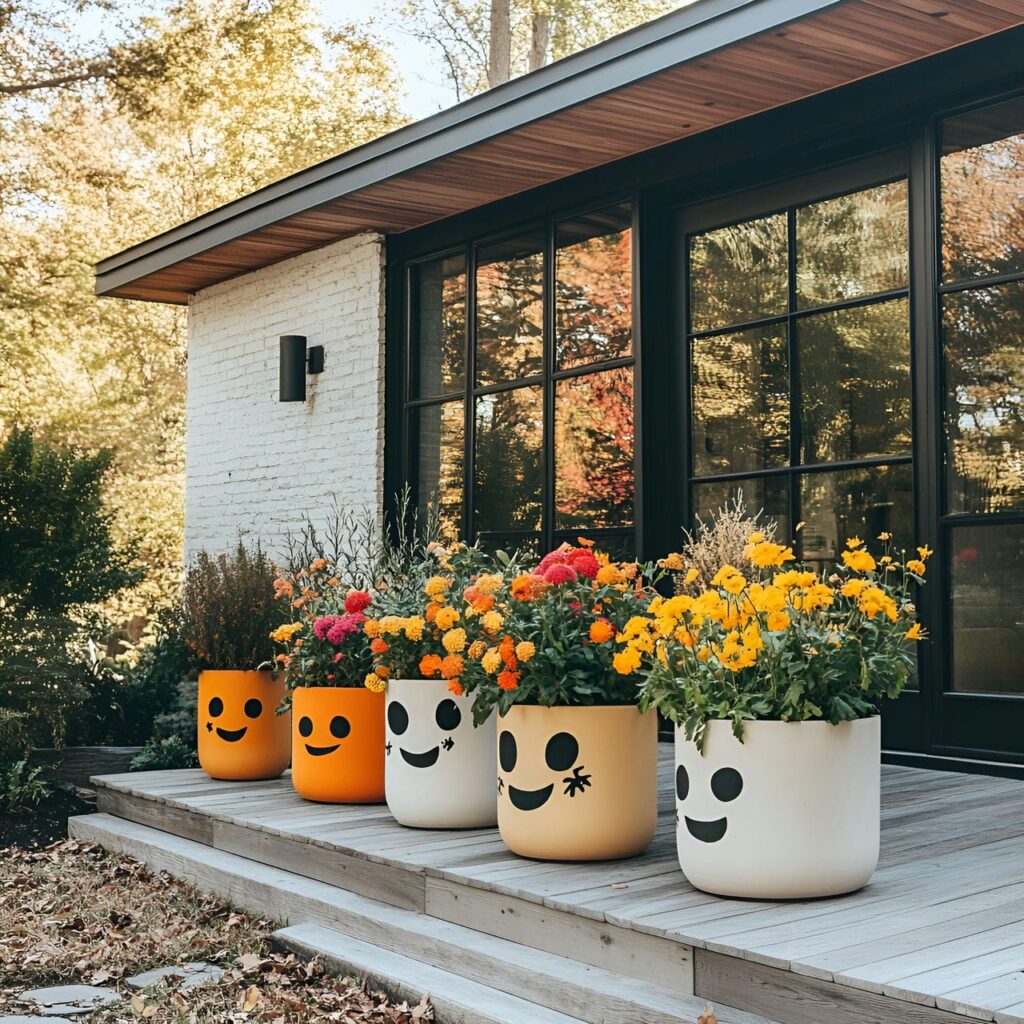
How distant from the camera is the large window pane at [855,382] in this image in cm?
466

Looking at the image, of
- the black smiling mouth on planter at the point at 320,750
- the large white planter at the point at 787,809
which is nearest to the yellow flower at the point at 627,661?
the large white planter at the point at 787,809

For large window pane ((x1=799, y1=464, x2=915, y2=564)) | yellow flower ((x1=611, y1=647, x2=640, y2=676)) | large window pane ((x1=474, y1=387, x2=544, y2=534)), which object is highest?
large window pane ((x1=474, y1=387, x2=544, y2=534))

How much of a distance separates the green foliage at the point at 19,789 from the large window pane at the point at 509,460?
242cm

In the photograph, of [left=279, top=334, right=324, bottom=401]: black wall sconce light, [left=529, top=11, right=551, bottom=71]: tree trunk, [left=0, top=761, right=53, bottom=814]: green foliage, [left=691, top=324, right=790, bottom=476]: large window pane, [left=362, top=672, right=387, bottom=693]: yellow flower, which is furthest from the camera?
[left=529, top=11, right=551, bottom=71]: tree trunk

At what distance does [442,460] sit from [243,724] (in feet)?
7.69

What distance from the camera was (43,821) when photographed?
5281 millimetres

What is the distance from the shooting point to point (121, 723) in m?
6.46

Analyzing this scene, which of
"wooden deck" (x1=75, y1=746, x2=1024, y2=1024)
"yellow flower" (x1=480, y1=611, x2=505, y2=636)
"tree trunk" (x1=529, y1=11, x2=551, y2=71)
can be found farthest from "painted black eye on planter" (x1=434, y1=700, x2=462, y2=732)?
"tree trunk" (x1=529, y1=11, x2=551, y2=71)

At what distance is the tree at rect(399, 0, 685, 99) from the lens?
1642 cm

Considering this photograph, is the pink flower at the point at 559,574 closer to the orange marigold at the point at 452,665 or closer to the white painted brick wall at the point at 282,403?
the orange marigold at the point at 452,665

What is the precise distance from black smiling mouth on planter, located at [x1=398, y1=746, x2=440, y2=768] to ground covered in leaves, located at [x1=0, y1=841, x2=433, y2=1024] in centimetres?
59

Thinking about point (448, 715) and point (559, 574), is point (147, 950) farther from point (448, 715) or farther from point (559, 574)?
point (559, 574)

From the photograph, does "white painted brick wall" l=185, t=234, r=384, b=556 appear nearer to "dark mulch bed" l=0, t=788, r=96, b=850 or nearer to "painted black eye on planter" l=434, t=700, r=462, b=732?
"dark mulch bed" l=0, t=788, r=96, b=850

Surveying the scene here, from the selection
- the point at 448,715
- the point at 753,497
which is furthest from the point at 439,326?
the point at 448,715
